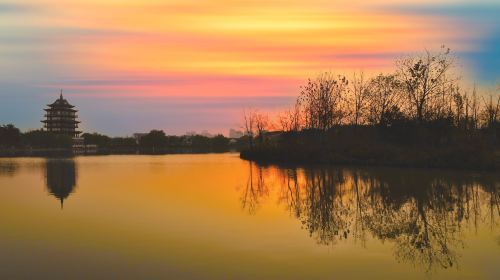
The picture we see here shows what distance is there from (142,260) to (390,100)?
32101mm

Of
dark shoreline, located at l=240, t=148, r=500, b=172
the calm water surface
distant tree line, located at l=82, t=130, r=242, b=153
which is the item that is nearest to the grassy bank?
dark shoreline, located at l=240, t=148, r=500, b=172

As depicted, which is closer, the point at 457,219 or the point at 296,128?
the point at 457,219

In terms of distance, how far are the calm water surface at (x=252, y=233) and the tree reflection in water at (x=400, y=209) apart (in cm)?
3

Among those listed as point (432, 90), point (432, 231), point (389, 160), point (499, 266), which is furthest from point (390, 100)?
point (499, 266)

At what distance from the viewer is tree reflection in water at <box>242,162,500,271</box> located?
27.9 ft

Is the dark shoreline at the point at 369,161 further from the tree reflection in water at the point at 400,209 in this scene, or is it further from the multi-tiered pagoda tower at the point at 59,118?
the multi-tiered pagoda tower at the point at 59,118

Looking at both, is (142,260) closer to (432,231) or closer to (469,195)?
(432,231)

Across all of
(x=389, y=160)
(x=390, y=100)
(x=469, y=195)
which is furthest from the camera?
(x=390, y=100)

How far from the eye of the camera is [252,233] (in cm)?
936

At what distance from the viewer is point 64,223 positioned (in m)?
10.4

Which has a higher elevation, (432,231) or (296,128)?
(296,128)

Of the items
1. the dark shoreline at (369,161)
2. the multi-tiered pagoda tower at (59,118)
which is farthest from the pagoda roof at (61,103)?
the dark shoreline at (369,161)

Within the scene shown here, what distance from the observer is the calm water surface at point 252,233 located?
22.3 ft

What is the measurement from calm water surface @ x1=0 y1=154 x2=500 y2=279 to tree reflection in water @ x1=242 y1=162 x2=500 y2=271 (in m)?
0.03
